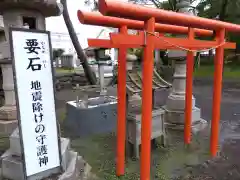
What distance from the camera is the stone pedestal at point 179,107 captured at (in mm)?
6023

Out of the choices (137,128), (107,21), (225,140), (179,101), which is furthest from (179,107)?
(107,21)

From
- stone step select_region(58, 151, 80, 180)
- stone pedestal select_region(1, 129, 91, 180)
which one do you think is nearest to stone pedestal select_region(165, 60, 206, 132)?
stone step select_region(58, 151, 80, 180)

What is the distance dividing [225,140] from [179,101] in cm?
139

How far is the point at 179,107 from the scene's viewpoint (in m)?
6.09

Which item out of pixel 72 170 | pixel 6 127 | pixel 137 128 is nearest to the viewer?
pixel 72 170

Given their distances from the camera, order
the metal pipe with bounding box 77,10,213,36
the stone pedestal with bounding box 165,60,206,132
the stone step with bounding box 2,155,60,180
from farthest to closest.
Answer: the stone pedestal with bounding box 165,60,206,132
the metal pipe with bounding box 77,10,213,36
the stone step with bounding box 2,155,60,180

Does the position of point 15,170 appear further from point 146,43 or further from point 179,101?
point 179,101

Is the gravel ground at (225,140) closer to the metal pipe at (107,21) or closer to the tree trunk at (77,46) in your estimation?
the tree trunk at (77,46)

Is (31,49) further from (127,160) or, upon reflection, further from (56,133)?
(127,160)

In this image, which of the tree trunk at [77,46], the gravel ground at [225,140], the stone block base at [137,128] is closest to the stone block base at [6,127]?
the gravel ground at [225,140]

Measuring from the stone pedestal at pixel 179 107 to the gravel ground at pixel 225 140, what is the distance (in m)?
0.68

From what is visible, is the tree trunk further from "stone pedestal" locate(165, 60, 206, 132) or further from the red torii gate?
the red torii gate

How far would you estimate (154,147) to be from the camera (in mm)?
4898

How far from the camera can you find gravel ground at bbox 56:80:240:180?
150 inches
